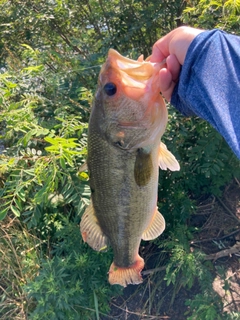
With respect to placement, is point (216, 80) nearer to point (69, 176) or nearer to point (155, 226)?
point (155, 226)

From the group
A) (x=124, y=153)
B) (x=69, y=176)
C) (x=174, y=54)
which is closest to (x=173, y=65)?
(x=174, y=54)

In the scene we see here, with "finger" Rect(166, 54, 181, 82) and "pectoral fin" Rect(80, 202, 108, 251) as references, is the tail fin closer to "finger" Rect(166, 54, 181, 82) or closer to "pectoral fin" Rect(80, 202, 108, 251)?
"pectoral fin" Rect(80, 202, 108, 251)

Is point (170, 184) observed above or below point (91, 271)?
above

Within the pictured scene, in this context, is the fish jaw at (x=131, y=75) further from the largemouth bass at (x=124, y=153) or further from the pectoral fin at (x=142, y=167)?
the pectoral fin at (x=142, y=167)

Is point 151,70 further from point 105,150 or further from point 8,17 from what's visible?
point 8,17

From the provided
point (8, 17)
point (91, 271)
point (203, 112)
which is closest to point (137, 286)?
point (91, 271)

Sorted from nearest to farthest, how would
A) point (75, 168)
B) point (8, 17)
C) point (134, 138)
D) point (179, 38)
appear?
point (179, 38)
point (134, 138)
point (75, 168)
point (8, 17)

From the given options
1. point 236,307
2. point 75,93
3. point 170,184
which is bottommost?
point 236,307
